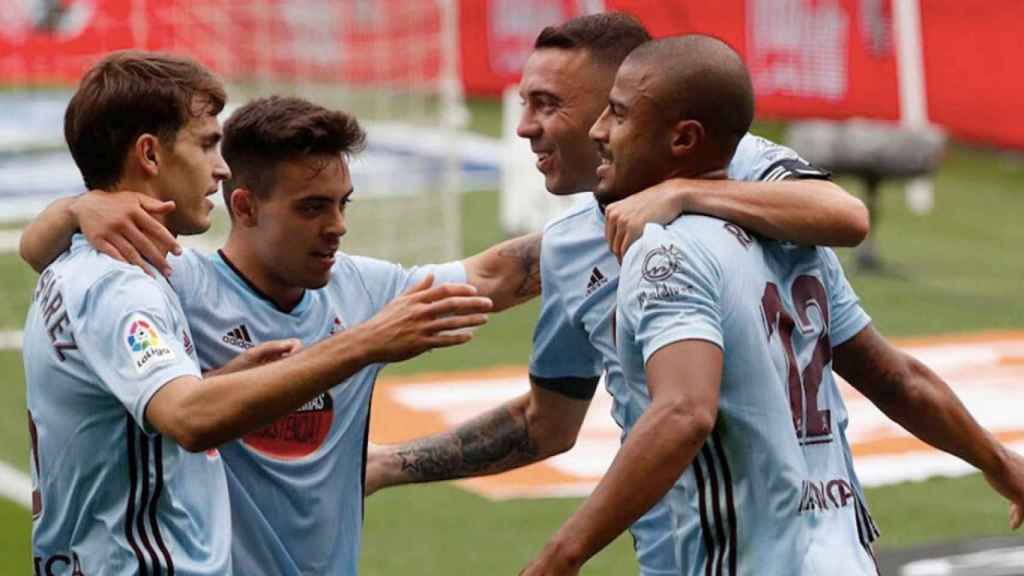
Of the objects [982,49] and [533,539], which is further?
[982,49]

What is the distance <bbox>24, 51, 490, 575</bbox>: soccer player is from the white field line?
5.27 metres

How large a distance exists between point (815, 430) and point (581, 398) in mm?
1305

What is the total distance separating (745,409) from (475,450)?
1.65 metres

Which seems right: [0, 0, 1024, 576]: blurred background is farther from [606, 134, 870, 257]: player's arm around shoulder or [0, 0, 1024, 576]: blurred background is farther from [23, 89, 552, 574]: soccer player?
[606, 134, 870, 257]: player's arm around shoulder

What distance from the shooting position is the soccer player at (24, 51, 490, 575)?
13.5 ft

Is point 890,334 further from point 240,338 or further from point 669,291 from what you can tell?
point 669,291

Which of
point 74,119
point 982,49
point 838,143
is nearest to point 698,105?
point 74,119

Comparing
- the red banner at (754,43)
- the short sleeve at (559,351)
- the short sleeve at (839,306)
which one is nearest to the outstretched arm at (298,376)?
the short sleeve at (839,306)

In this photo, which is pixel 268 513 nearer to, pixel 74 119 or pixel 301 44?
pixel 74 119

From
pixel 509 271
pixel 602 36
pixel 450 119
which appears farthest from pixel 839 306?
pixel 450 119

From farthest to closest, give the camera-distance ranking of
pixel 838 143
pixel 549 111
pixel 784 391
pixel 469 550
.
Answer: pixel 838 143
pixel 469 550
pixel 549 111
pixel 784 391

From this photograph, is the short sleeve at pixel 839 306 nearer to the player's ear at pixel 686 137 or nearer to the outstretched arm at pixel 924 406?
the outstretched arm at pixel 924 406

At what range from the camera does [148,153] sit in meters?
4.43

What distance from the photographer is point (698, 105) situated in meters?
4.14
